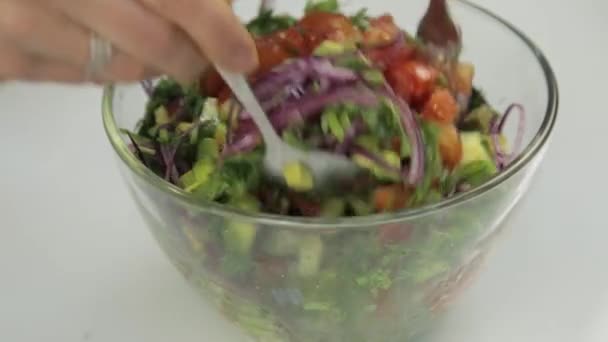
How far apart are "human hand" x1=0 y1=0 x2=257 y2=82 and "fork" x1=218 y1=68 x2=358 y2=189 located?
88 mm

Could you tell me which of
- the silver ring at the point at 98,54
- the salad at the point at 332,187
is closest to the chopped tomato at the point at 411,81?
the salad at the point at 332,187

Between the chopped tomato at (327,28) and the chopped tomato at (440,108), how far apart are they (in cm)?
9

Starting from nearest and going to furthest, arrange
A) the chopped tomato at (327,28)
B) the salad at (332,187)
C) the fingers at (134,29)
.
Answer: the fingers at (134,29) < the salad at (332,187) < the chopped tomato at (327,28)

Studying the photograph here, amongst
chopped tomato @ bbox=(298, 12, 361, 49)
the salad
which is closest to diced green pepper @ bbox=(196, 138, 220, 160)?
the salad

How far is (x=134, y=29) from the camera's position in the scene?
1.53 ft

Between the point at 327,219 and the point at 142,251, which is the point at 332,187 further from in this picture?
the point at 142,251

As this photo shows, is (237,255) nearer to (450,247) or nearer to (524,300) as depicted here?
(450,247)

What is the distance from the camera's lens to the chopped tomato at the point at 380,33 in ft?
2.25

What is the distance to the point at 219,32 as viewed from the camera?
472 millimetres

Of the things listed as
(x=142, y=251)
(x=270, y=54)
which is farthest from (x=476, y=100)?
(x=142, y=251)

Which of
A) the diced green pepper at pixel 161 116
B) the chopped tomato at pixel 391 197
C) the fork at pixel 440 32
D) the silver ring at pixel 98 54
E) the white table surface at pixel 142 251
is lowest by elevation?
the white table surface at pixel 142 251

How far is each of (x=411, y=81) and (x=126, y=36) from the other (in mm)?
251

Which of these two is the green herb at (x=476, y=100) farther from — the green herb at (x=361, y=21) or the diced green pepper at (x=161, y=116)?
the diced green pepper at (x=161, y=116)

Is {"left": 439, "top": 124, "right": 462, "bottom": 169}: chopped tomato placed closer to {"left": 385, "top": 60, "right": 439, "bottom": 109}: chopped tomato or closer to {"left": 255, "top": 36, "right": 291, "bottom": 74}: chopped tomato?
{"left": 385, "top": 60, "right": 439, "bottom": 109}: chopped tomato
